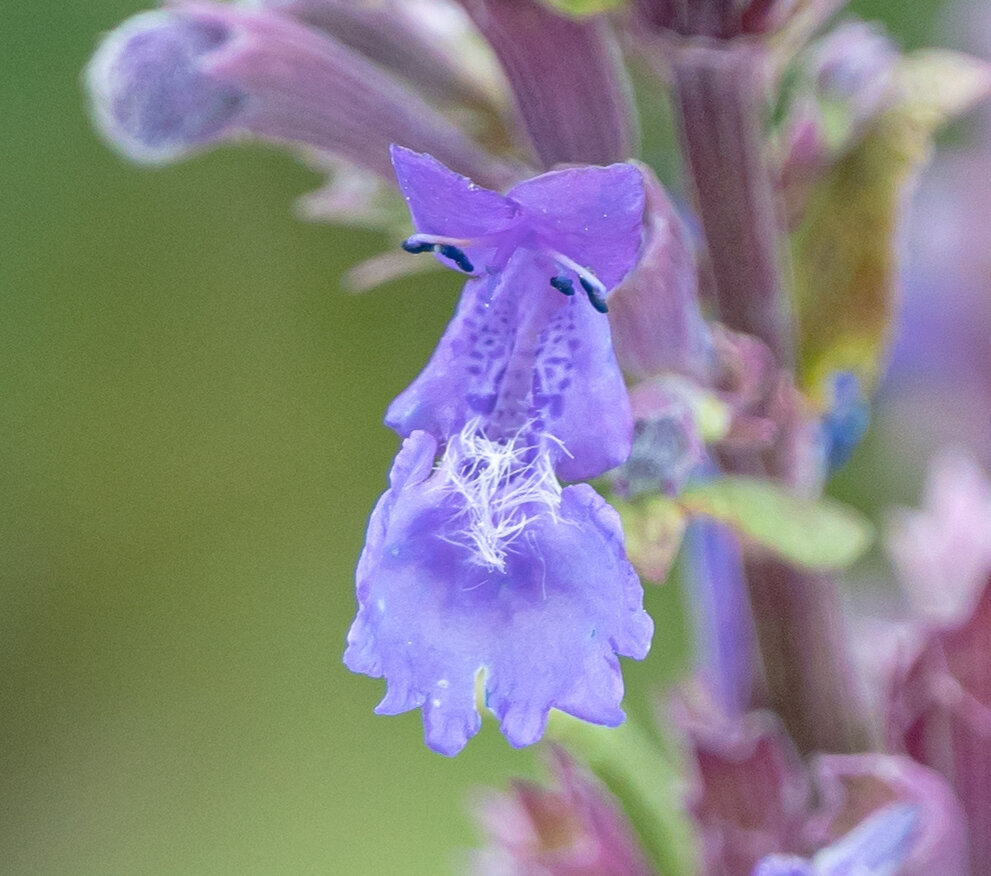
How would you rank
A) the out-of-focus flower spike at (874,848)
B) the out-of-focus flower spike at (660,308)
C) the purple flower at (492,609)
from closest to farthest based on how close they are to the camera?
the purple flower at (492,609) → the out-of-focus flower spike at (660,308) → the out-of-focus flower spike at (874,848)

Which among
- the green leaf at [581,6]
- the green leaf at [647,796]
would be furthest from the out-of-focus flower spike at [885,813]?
the green leaf at [581,6]

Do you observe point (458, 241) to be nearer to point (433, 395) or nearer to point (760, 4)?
point (433, 395)

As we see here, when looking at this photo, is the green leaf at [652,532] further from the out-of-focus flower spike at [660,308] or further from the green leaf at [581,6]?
the green leaf at [581,6]

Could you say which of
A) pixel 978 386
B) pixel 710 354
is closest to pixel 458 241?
pixel 710 354

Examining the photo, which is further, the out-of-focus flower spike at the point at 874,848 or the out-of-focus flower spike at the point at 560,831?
the out-of-focus flower spike at the point at 560,831

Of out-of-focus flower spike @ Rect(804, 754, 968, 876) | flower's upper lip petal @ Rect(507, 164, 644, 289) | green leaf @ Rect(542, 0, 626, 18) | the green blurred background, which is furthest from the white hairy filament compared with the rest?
the green blurred background

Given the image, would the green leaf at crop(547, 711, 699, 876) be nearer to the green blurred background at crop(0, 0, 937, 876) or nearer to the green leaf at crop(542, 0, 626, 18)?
the green leaf at crop(542, 0, 626, 18)

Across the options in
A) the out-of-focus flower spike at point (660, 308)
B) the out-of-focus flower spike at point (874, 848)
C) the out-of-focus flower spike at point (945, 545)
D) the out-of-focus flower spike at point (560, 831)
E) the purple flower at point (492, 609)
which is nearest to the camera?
the purple flower at point (492, 609)
